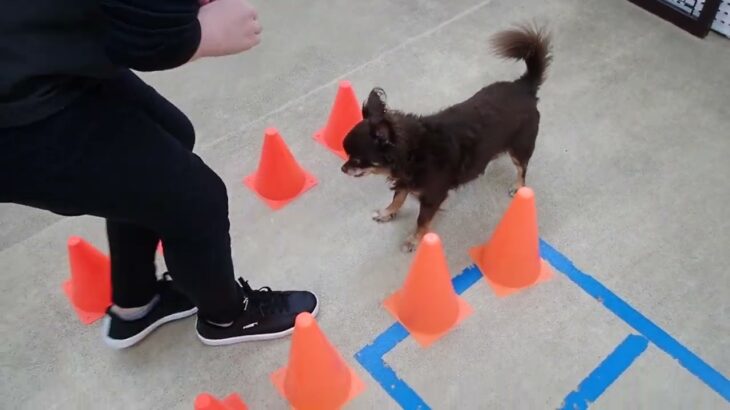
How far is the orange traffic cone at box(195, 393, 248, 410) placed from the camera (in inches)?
49.5

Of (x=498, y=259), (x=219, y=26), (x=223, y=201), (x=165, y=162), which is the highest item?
(x=219, y=26)

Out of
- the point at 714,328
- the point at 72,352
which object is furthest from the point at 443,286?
the point at 72,352

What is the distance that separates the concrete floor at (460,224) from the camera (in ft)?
5.55

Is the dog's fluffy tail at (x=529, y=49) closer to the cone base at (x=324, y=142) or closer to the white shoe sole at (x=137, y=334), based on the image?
the cone base at (x=324, y=142)

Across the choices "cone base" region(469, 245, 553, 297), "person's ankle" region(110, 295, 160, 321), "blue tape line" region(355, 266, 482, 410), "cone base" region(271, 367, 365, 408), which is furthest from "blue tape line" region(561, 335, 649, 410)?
"person's ankle" region(110, 295, 160, 321)

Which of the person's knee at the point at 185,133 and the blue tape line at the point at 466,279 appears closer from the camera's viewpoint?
the person's knee at the point at 185,133

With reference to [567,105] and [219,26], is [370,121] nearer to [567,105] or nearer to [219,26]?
[219,26]

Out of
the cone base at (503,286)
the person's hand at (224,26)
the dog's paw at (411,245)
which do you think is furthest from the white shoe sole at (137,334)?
the person's hand at (224,26)

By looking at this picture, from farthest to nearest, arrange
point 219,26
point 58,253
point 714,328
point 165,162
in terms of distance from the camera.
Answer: point 58,253 → point 714,328 → point 165,162 → point 219,26

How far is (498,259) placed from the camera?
1.83 metres

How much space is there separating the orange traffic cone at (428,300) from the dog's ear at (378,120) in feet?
1.04

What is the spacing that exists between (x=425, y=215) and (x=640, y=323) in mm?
714

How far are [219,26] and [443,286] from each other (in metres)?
0.99

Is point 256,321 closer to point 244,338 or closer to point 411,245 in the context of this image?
point 244,338
